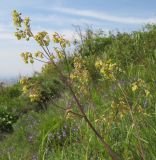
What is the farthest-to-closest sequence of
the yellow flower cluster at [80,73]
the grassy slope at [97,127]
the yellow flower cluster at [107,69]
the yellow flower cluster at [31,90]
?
the grassy slope at [97,127]
the yellow flower cluster at [80,73]
the yellow flower cluster at [107,69]
the yellow flower cluster at [31,90]

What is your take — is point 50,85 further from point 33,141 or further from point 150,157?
point 150,157

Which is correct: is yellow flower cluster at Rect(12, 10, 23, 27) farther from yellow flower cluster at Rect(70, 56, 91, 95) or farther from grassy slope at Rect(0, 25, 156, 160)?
grassy slope at Rect(0, 25, 156, 160)

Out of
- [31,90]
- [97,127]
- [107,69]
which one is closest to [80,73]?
[107,69]

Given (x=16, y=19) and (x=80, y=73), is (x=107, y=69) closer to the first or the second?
(x=80, y=73)

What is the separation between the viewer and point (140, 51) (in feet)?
32.0

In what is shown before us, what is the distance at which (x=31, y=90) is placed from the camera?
2.81 metres

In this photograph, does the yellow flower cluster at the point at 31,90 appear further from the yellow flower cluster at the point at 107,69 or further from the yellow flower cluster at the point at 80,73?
the yellow flower cluster at the point at 107,69

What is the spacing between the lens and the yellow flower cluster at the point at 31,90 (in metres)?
2.77

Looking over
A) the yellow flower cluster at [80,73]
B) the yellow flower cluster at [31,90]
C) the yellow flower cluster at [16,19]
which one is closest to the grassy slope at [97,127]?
the yellow flower cluster at [80,73]

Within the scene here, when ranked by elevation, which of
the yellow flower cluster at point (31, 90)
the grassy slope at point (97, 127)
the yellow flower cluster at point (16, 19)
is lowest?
the grassy slope at point (97, 127)

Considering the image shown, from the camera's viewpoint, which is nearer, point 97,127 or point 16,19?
point 16,19

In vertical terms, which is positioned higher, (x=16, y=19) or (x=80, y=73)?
(x=16, y=19)

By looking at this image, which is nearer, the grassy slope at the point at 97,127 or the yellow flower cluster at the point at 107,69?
the yellow flower cluster at the point at 107,69

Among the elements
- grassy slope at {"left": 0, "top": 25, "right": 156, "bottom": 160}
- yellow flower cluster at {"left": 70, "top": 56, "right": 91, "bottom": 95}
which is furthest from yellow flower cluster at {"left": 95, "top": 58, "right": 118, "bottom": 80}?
grassy slope at {"left": 0, "top": 25, "right": 156, "bottom": 160}
